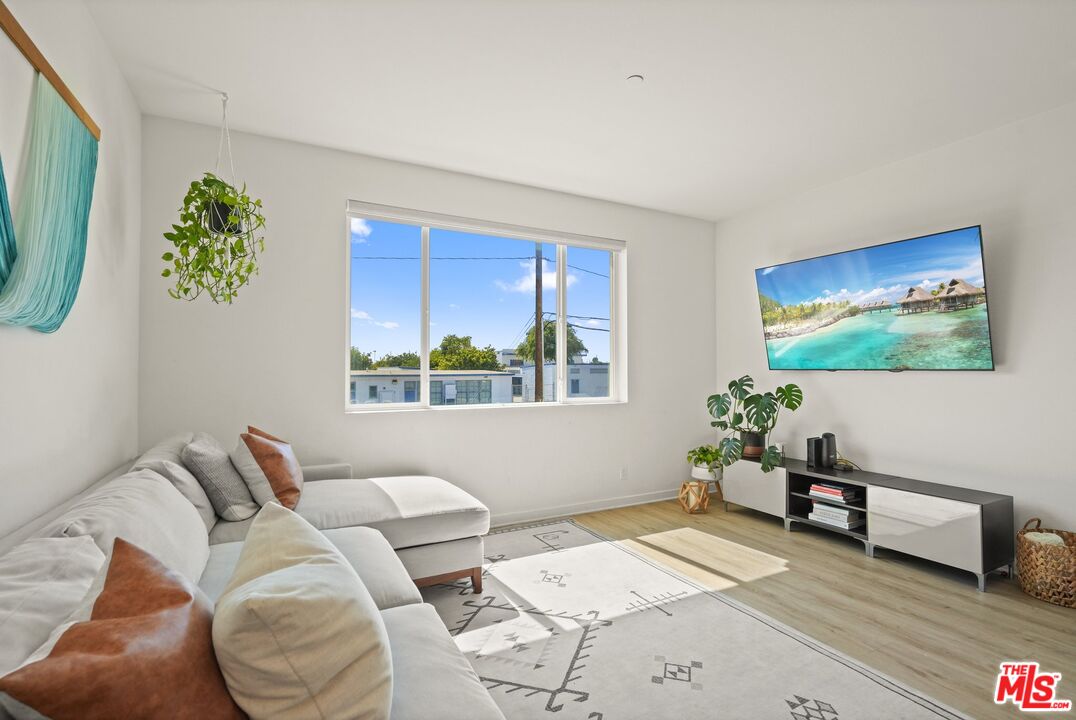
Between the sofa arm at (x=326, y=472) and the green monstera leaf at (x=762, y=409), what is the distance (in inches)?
123

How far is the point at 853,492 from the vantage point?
367cm

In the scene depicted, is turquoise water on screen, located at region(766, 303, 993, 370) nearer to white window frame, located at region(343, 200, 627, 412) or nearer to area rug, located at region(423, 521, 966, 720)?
white window frame, located at region(343, 200, 627, 412)

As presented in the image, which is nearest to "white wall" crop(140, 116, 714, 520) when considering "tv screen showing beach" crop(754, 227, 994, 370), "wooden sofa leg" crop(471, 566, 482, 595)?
"tv screen showing beach" crop(754, 227, 994, 370)

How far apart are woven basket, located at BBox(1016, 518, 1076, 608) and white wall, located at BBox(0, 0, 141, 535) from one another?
4.43m

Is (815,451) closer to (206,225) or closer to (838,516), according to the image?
(838,516)

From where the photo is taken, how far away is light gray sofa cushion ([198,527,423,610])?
5.73ft

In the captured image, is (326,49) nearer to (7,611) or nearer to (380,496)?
(380,496)

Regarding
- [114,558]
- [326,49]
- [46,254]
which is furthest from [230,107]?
[114,558]

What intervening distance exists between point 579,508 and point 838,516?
1.91 meters

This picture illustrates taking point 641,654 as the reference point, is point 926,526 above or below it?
above

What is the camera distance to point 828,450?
3.91 meters

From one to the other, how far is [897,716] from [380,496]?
2.39 m

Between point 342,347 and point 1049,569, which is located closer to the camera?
point 1049,569

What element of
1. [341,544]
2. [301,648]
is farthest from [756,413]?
[301,648]
